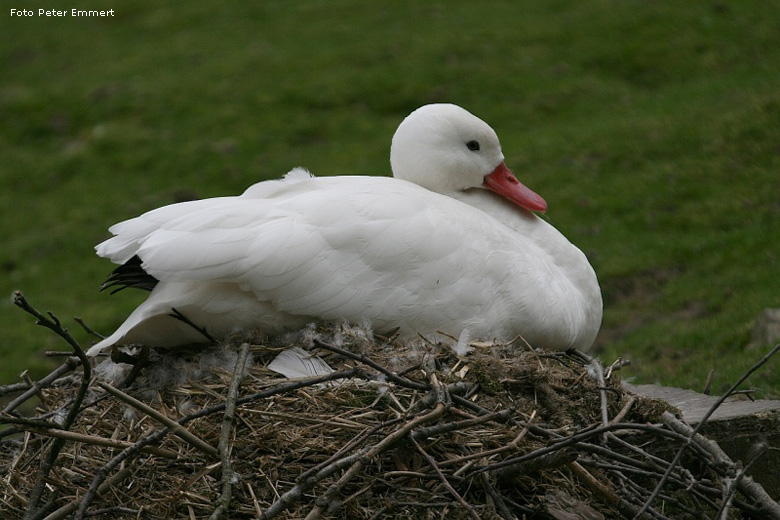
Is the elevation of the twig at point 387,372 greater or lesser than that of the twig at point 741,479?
greater

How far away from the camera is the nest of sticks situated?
409 cm

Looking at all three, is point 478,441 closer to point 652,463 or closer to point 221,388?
point 652,463

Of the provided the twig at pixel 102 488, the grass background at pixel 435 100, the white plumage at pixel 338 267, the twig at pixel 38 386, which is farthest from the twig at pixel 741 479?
the grass background at pixel 435 100

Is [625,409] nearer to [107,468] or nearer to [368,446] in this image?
[368,446]

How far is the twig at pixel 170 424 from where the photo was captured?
3.84 meters

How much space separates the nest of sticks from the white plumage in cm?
17

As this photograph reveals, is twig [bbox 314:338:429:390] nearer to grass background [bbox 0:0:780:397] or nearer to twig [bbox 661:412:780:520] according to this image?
twig [bbox 661:412:780:520]

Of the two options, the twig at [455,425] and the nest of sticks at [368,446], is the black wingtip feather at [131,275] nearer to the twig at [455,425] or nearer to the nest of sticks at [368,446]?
the nest of sticks at [368,446]

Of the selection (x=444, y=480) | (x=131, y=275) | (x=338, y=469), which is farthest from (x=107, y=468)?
(x=444, y=480)

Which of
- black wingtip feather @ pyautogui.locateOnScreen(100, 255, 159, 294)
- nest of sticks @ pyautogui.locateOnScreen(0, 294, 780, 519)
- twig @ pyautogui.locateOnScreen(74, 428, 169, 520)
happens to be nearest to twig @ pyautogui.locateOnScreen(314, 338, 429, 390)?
nest of sticks @ pyautogui.locateOnScreen(0, 294, 780, 519)

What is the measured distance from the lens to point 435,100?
54.6 ft

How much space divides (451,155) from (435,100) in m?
10.9

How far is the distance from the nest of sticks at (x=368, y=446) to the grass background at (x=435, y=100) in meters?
3.71

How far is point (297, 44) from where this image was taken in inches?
794
